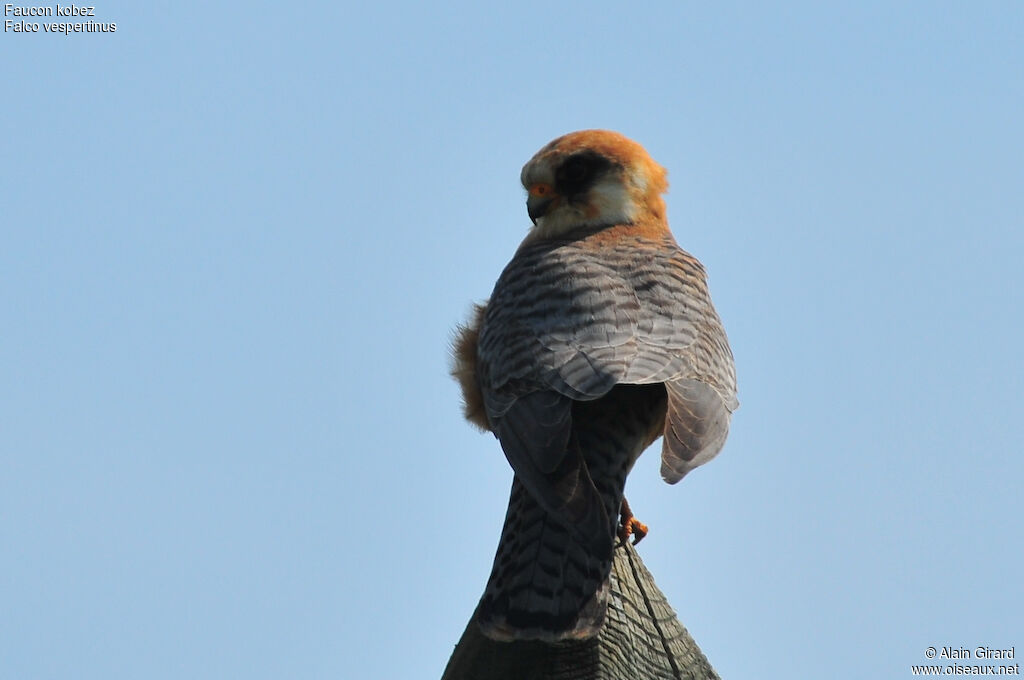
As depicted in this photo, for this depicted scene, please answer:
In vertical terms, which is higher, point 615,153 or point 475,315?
point 615,153

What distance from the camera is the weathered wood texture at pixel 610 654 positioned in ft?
12.1

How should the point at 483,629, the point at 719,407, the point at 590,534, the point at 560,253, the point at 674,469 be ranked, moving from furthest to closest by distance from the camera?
the point at 560,253 → the point at 719,407 → the point at 674,469 → the point at 590,534 → the point at 483,629

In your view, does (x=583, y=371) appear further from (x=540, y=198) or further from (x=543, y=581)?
(x=540, y=198)

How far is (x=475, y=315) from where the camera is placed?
6.56 m

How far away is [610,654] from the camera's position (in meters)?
3.82

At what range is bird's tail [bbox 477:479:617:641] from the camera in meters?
3.92

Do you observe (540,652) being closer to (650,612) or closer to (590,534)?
(650,612)

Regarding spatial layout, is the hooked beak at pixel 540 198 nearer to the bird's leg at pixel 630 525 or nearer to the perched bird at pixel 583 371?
the perched bird at pixel 583 371

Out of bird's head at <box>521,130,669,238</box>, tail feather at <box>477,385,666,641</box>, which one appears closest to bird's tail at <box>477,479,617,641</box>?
tail feather at <box>477,385,666,641</box>

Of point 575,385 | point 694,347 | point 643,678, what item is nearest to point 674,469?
point 575,385

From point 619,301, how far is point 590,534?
149 cm

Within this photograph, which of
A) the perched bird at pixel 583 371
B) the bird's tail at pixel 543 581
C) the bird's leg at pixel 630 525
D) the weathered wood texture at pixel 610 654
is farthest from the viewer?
the bird's leg at pixel 630 525

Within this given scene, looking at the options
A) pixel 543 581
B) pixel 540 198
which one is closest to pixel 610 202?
pixel 540 198

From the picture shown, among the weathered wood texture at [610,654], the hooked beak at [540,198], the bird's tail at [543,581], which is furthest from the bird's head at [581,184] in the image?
the weathered wood texture at [610,654]
